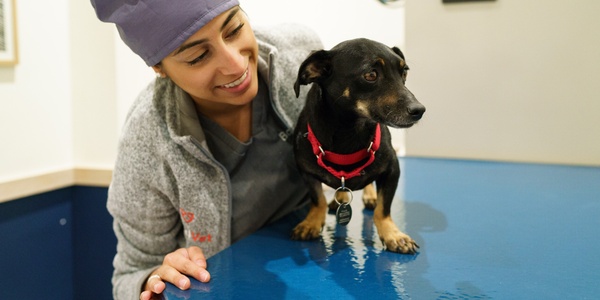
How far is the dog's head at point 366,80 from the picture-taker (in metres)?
0.83

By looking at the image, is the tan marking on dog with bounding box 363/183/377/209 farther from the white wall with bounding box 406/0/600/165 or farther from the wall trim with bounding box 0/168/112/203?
the wall trim with bounding box 0/168/112/203

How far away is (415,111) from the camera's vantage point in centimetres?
79

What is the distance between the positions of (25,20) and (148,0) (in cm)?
109

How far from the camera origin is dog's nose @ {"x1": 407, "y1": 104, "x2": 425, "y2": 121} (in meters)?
0.79

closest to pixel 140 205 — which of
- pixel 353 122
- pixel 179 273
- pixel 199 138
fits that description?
pixel 199 138

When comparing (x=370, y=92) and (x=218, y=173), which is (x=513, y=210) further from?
(x=218, y=173)

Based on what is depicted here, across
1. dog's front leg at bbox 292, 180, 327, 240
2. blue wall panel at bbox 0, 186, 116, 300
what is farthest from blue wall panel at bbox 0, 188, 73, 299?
dog's front leg at bbox 292, 180, 327, 240

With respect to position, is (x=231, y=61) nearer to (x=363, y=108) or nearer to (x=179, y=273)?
(x=363, y=108)

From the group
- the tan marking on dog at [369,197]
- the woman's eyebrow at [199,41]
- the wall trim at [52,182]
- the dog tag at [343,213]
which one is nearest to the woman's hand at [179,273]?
the dog tag at [343,213]

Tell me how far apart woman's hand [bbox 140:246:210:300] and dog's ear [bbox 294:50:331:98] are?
0.37m

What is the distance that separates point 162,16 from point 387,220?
573 mm

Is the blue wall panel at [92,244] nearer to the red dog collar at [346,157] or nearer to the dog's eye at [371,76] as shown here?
the red dog collar at [346,157]

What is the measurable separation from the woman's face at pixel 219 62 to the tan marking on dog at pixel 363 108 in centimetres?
24

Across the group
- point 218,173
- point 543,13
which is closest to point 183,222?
point 218,173
